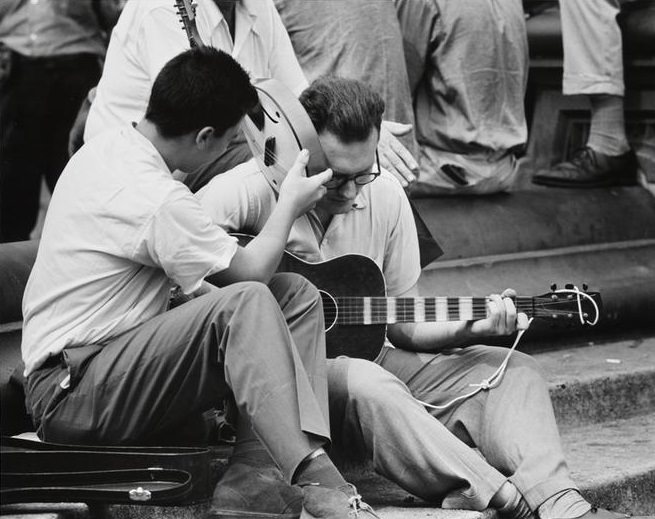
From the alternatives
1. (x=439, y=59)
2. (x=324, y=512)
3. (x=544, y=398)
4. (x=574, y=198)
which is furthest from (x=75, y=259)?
(x=574, y=198)

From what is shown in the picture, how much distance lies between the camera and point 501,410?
4.43m

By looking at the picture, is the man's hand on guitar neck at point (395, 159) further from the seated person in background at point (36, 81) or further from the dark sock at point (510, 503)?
the seated person in background at point (36, 81)

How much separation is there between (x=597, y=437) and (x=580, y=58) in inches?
79.7

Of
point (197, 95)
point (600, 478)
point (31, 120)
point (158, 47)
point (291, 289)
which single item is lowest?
point (600, 478)

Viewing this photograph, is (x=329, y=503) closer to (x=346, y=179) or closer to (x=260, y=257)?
(x=260, y=257)

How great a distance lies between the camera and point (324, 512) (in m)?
3.85

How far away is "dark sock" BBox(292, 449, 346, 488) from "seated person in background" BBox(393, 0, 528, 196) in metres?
2.39

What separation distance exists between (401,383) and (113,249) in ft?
2.99

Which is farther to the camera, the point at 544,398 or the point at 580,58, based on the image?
the point at 580,58

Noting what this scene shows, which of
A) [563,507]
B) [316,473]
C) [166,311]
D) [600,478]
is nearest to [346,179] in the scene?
[166,311]

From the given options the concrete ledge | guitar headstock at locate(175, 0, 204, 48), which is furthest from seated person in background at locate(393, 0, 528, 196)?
guitar headstock at locate(175, 0, 204, 48)

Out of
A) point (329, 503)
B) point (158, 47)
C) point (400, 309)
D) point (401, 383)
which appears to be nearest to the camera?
point (329, 503)

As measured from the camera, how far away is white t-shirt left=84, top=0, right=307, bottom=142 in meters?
4.77

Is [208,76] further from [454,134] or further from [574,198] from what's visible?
[574,198]
